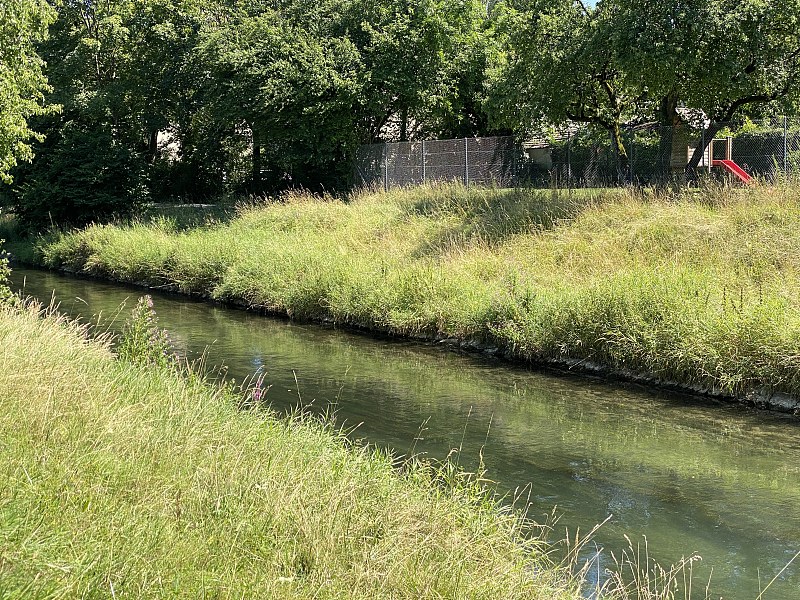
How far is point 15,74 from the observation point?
1429 centimetres

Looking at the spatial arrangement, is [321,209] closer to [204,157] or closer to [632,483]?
[204,157]

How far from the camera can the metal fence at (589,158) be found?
20.0 metres

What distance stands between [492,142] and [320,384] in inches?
644

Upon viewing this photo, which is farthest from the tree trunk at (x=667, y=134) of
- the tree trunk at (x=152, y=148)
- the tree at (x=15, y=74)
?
the tree trunk at (x=152, y=148)

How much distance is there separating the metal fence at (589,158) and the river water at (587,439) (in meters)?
8.88

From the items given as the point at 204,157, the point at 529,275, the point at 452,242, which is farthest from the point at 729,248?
the point at 204,157

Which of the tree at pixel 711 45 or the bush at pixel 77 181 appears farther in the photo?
the bush at pixel 77 181

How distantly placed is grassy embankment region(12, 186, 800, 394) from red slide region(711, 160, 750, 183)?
1.53m

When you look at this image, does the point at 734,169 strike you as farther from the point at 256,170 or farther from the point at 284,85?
the point at 256,170

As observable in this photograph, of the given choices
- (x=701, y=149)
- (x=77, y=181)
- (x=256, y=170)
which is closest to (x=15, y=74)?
(x=701, y=149)

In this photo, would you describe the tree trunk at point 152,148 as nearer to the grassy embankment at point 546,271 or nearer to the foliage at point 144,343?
the grassy embankment at point 546,271

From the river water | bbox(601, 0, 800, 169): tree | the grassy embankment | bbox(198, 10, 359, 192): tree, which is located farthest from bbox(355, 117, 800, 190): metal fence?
the river water

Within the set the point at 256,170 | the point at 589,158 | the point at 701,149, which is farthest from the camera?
the point at 256,170

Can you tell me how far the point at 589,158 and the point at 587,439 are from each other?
14600 mm
